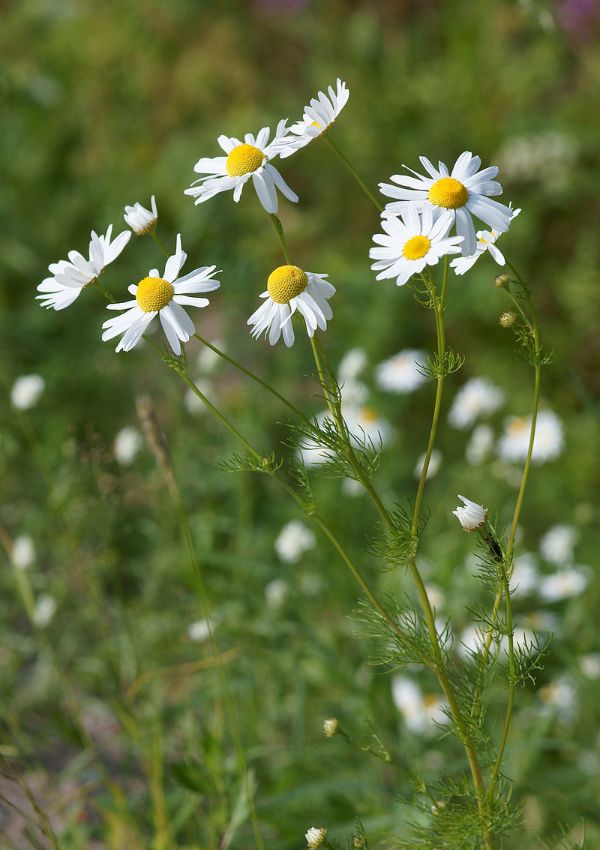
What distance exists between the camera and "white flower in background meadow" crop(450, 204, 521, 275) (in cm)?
91

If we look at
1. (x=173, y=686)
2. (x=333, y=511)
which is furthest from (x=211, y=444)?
(x=173, y=686)

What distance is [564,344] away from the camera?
3.12 m

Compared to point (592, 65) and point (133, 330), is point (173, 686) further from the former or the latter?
point (592, 65)

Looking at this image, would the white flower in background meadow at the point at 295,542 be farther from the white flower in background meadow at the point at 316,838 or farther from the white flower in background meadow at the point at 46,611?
the white flower in background meadow at the point at 316,838

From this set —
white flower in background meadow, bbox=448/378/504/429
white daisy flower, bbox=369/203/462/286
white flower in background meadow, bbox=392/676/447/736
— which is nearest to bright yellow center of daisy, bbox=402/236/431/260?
white daisy flower, bbox=369/203/462/286

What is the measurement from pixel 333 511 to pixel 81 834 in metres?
1.13

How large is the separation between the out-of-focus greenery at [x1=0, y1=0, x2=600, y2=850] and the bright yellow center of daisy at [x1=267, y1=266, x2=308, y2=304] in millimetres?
555

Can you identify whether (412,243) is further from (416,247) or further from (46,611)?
(46,611)

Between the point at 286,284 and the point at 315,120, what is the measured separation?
0.20 m

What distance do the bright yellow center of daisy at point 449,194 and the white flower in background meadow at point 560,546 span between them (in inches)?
59.6

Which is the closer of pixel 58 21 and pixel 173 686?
pixel 173 686

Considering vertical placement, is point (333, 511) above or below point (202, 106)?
below

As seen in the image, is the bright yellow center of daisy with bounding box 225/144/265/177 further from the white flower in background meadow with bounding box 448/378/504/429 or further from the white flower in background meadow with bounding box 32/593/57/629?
the white flower in background meadow with bounding box 448/378/504/429

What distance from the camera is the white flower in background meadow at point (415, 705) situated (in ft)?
6.37
